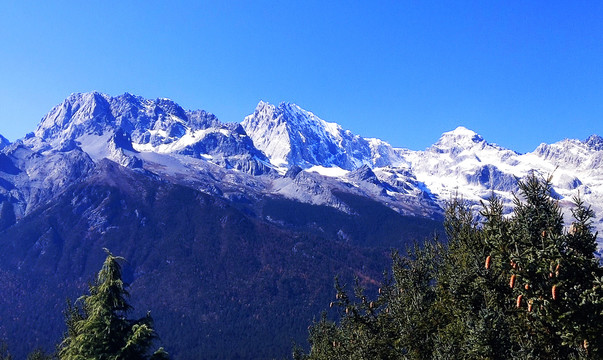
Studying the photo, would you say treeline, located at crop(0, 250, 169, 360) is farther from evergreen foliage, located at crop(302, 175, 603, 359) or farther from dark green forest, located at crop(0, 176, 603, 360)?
evergreen foliage, located at crop(302, 175, 603, 359)

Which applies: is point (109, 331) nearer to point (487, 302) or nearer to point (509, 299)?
point (487, 302)

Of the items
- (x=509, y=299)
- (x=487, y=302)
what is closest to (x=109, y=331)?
(x=487, y=302)

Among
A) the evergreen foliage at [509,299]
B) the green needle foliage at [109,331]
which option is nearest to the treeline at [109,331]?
the green needle foliage at [109,331]

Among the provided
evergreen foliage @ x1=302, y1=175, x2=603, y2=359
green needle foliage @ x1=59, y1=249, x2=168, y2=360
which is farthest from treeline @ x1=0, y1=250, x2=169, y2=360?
evergreen foliage @ x1=302, y1=175, x2=603, y2=359

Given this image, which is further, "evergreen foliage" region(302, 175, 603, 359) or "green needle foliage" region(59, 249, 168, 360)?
"green needle foliage" region(59, 249, 168, 360)

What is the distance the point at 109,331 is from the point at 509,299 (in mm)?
21417

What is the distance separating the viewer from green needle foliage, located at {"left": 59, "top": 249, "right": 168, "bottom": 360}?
28062 mm

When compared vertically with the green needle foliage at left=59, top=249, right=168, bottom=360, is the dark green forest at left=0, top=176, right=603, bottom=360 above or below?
above

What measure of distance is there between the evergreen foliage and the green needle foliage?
1270 centimetres

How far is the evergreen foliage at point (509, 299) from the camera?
1895 centimetres

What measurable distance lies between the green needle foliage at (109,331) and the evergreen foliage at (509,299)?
12.7 meters

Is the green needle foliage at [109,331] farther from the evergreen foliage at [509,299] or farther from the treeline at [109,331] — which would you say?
the evergreen foliage at [509,299]

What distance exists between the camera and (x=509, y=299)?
23969 mm

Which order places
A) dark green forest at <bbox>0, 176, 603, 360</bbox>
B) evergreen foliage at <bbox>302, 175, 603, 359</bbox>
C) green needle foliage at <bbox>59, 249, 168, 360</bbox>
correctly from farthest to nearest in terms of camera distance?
green needle foliage at <bbox>59, 249, 168, 360</bbox>, dark green forest at <bbox>0, 176, 603, 360</bbox>, evergreen foliage at <bbox>302, 175, 603, 359</bbox>
